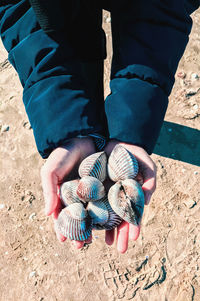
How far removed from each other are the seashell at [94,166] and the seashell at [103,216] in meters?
0.25

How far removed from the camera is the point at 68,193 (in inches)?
88.3

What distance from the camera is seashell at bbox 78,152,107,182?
2.24 metres

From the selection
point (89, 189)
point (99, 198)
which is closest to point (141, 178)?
point (99, 198)

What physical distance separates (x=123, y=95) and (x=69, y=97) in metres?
0.43

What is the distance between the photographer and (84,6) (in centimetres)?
234

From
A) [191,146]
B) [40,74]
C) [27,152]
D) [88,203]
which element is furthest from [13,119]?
[191,146]

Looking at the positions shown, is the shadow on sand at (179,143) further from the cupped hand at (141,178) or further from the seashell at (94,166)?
the seashell at (94,166)

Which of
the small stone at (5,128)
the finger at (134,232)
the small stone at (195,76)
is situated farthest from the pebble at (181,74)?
the finger at (134,232)

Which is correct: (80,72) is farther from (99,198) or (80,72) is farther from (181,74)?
(181,74)

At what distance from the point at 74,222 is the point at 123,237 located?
15.6 inches

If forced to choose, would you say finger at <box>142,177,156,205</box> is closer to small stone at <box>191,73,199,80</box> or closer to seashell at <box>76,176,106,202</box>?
seashell at <box>76,176,106,202</box>

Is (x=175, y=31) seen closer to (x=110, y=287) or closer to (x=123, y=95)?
(x=123, y=95)

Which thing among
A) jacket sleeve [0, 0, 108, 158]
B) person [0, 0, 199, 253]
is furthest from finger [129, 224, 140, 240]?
jacket sleeve [0, 0, 108, 158]

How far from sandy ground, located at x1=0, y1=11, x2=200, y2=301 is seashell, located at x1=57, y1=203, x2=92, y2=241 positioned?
920 mm
